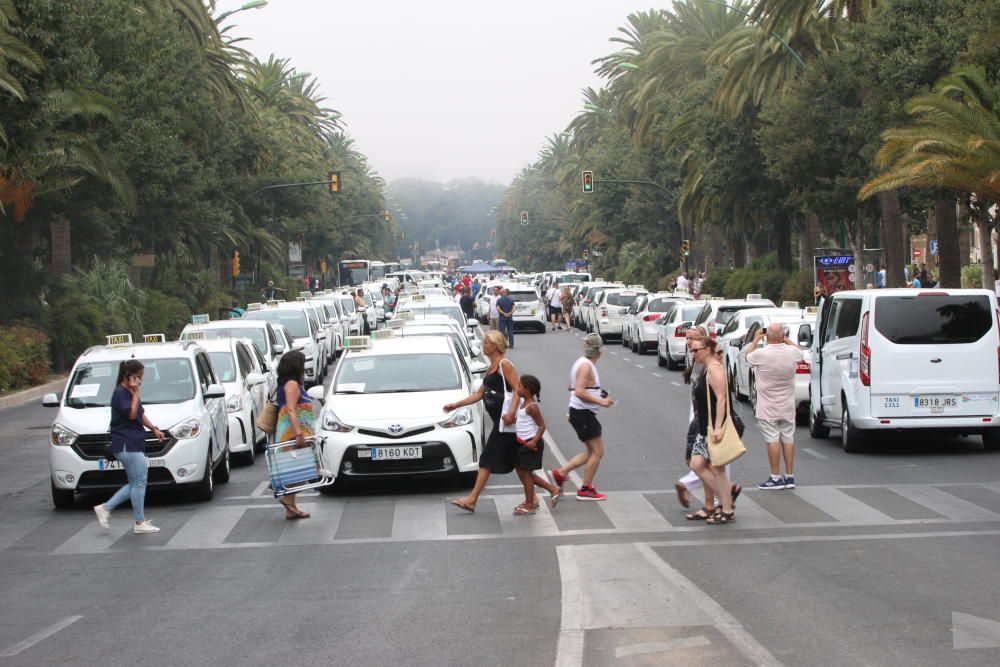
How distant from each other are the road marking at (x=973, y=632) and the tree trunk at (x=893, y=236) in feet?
94.1

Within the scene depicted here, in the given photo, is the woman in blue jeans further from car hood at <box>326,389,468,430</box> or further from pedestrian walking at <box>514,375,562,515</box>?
pedestrian walking at <box>514,375,562,515</box>

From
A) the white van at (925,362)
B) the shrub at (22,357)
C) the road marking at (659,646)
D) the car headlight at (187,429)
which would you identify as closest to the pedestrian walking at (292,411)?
the car headlight at (187,429)

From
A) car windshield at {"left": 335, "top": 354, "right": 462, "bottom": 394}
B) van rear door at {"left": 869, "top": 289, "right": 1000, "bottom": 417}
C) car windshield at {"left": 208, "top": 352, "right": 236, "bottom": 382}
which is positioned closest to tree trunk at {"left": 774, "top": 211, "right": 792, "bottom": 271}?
van rear door at {"left": 869, "top": 289, "right": 1000, "bottom": 417}

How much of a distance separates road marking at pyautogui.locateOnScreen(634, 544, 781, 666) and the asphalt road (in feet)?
0.08

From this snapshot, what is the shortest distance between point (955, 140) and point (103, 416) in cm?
1868

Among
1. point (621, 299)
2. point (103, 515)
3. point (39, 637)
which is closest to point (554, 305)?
point (621, 299)

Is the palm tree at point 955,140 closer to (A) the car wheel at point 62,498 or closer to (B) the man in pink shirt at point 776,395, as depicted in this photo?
(B) the man in pink shirt at point 776,395

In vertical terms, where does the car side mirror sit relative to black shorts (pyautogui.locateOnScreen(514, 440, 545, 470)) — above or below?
above

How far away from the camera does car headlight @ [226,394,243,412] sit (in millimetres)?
17547

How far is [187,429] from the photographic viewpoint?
14477 millimetres

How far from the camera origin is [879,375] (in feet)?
55.1

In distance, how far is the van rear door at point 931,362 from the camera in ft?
55.1

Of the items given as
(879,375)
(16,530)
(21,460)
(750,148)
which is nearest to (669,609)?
(16,530)

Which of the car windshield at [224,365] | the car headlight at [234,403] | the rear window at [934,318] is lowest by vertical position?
the car headlight at [234,403]
